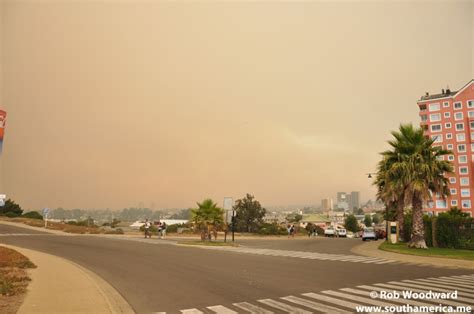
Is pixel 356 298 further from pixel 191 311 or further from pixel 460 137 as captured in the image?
pixel 460 137

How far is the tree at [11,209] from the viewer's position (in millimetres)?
72125

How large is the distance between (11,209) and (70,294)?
7991 cm

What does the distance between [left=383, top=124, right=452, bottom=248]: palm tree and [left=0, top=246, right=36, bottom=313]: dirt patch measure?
23.9 metres

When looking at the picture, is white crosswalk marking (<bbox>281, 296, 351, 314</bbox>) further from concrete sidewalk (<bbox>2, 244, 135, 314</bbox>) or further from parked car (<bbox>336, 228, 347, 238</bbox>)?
parked car (<bbox>336, 228, 347, 238</bbox>)

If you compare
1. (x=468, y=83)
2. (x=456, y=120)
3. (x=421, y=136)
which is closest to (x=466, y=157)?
(x=456, y=120)

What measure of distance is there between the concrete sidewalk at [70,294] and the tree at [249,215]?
48.8m

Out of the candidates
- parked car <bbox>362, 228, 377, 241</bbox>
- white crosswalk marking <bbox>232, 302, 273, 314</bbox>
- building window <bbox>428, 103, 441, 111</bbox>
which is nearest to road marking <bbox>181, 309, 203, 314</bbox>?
white crosswalk marking <bbox>232, 302, 273, 314</bbox>

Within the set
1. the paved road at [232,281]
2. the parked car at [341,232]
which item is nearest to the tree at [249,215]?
the parked car at [341,232]

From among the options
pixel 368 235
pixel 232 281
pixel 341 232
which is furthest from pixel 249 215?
pixel 232 281

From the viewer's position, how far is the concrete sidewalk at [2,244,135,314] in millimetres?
8469

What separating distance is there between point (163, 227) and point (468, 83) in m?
91.6

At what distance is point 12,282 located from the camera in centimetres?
1137

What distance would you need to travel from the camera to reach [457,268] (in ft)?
53.9

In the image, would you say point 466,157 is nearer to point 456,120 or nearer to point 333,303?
point 456,120
